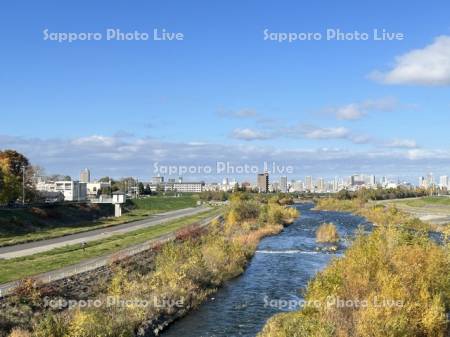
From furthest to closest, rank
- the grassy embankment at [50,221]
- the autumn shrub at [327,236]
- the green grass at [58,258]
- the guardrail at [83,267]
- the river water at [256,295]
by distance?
the autumn shrub at [327,236] < the grassy embankment at [50,221] < the green grass at [58,258] < the guardrail at [83,267] < the river water at [256,295]

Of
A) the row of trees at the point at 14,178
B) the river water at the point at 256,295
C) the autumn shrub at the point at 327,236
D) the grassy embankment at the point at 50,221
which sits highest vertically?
the row of trees at the point at 14,178

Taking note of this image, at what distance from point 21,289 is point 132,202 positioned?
152 meters

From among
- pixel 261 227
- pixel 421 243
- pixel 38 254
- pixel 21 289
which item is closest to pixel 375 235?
pixel 421 243

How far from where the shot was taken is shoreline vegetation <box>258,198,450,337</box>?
82.5 feet

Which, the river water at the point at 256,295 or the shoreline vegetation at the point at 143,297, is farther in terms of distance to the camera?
the river water at the point at 256,295

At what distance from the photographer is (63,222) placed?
106812 millimetres

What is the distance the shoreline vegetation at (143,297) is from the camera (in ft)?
87.6

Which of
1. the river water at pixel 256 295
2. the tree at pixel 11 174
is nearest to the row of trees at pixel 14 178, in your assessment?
the tree at pixel 11 174

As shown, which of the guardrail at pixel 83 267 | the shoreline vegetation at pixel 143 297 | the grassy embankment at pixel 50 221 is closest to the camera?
the shoreline vegetation at pixel 143 297

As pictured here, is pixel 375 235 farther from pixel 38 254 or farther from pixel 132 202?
pixel 132 202

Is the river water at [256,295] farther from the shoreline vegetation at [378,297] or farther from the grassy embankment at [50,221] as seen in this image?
the grassy embankment at [50,221]

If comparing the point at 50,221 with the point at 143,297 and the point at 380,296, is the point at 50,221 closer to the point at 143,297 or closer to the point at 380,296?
the point at 143,297

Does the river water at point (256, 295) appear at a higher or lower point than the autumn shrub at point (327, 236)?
lower

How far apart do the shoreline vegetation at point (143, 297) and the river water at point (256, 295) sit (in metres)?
1.01
